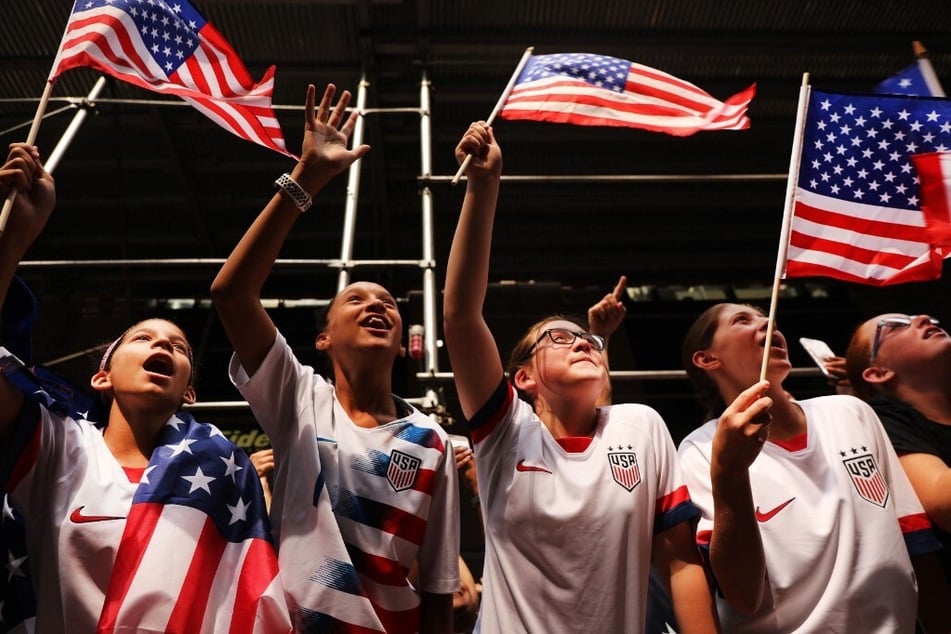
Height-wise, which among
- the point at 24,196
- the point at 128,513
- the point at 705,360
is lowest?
the point at 128,513

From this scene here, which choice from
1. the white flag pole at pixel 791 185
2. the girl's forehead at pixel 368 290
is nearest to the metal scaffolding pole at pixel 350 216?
the girl's forehead at pixel 368 290

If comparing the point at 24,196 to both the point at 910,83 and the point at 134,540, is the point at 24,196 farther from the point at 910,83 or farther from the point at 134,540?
the point at 910,83

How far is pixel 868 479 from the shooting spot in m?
2.43

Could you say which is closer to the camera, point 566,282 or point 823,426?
point 823,426

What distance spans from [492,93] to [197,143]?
2289 millimetres

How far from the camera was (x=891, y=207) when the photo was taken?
2.90 m

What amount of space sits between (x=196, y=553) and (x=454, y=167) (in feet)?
15.1

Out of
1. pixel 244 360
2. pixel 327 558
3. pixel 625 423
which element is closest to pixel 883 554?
pixel 625 423

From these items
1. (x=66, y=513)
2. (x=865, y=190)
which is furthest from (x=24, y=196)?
(x=865, y=190)

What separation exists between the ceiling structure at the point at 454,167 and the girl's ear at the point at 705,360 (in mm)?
1722

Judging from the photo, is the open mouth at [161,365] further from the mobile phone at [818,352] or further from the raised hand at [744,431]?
the mobile phone at [818,352]

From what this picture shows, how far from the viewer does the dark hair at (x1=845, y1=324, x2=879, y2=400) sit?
3045mm

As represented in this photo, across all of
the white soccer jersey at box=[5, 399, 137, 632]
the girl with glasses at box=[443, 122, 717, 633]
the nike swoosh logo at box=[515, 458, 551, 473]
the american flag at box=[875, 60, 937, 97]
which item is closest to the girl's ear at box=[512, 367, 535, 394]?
the girl with glasses at box=[443, 122, 717, 633]

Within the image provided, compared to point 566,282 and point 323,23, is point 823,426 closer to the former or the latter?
point 323,23
